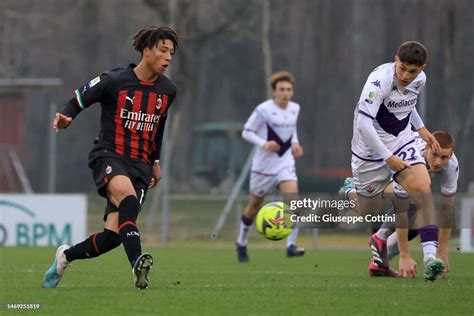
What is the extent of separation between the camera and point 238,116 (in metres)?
35.6

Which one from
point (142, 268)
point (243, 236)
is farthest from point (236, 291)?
point (243, 236)

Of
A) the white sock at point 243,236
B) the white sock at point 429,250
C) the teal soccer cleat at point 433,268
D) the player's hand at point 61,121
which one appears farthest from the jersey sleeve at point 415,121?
the white sock at point 243,236

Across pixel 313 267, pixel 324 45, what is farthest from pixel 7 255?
pixel 324 45

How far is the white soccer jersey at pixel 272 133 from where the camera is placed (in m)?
15.6

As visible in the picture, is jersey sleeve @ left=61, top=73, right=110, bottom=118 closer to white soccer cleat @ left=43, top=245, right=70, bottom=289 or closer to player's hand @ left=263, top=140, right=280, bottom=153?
white soccer cleat @ left=43, top=245, right=70, bottom=289

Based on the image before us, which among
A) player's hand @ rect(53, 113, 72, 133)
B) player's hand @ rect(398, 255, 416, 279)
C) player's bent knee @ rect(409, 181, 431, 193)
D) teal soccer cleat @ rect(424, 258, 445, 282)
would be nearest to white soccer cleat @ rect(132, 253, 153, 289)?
player's hand @ rect(53, 113, 72, 133)

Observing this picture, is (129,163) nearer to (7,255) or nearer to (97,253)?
(97,253)

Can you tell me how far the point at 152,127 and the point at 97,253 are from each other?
113 cm

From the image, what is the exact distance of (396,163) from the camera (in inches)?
391

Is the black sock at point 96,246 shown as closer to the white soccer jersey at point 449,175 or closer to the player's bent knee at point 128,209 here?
the player's bent knee at point 128,209

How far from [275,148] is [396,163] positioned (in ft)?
18.0

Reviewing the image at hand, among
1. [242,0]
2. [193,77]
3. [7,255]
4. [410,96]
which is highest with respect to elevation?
[242,0]

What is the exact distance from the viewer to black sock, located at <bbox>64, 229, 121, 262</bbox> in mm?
9328

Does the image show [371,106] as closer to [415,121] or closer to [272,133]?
[415,121]
